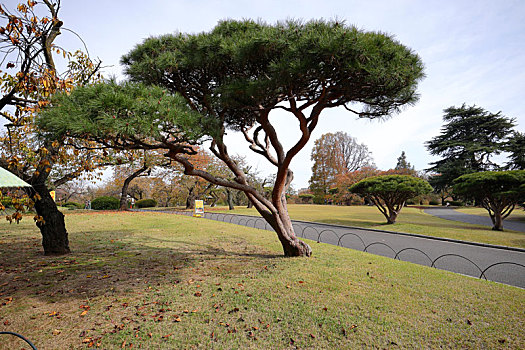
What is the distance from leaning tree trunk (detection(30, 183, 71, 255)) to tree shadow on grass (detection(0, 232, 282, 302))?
0.88 ft

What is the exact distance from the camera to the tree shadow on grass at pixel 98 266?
4828mm

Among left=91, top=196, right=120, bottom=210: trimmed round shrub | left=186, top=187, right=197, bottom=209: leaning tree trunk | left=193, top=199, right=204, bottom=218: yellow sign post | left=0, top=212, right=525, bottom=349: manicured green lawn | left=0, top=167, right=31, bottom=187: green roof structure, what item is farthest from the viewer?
left=186, top=187, right=197, bottom=209: leaning tree trunk

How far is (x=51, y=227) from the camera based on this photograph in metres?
7.04

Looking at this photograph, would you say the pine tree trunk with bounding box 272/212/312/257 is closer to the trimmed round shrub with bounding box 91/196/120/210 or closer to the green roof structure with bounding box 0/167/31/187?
the green roof structure with bounding box 0/167/31/187

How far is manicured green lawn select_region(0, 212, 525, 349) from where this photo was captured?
10.9 ft

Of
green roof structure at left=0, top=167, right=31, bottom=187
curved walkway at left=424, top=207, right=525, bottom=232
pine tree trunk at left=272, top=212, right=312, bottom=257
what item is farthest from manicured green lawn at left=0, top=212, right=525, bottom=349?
curved walkway at left=424, top=207, right=525, bottom=232

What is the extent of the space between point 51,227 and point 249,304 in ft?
19.9

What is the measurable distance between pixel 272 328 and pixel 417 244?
882cm

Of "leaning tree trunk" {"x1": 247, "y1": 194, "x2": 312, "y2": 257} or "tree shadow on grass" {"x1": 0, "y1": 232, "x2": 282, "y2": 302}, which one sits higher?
"leaning tree trunk" {"x1": 247, "y1": 194, "x2": 312, "y2": 257}

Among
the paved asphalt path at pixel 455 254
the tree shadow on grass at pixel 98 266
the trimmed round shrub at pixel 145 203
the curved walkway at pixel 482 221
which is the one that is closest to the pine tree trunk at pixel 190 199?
the trimmed round shrub at pixel 145 203

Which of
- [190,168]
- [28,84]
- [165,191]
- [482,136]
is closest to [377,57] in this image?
[190,168]

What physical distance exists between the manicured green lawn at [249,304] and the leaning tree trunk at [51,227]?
1.40 feet

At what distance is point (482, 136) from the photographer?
31.3 m

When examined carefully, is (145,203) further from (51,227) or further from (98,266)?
(98,266)
